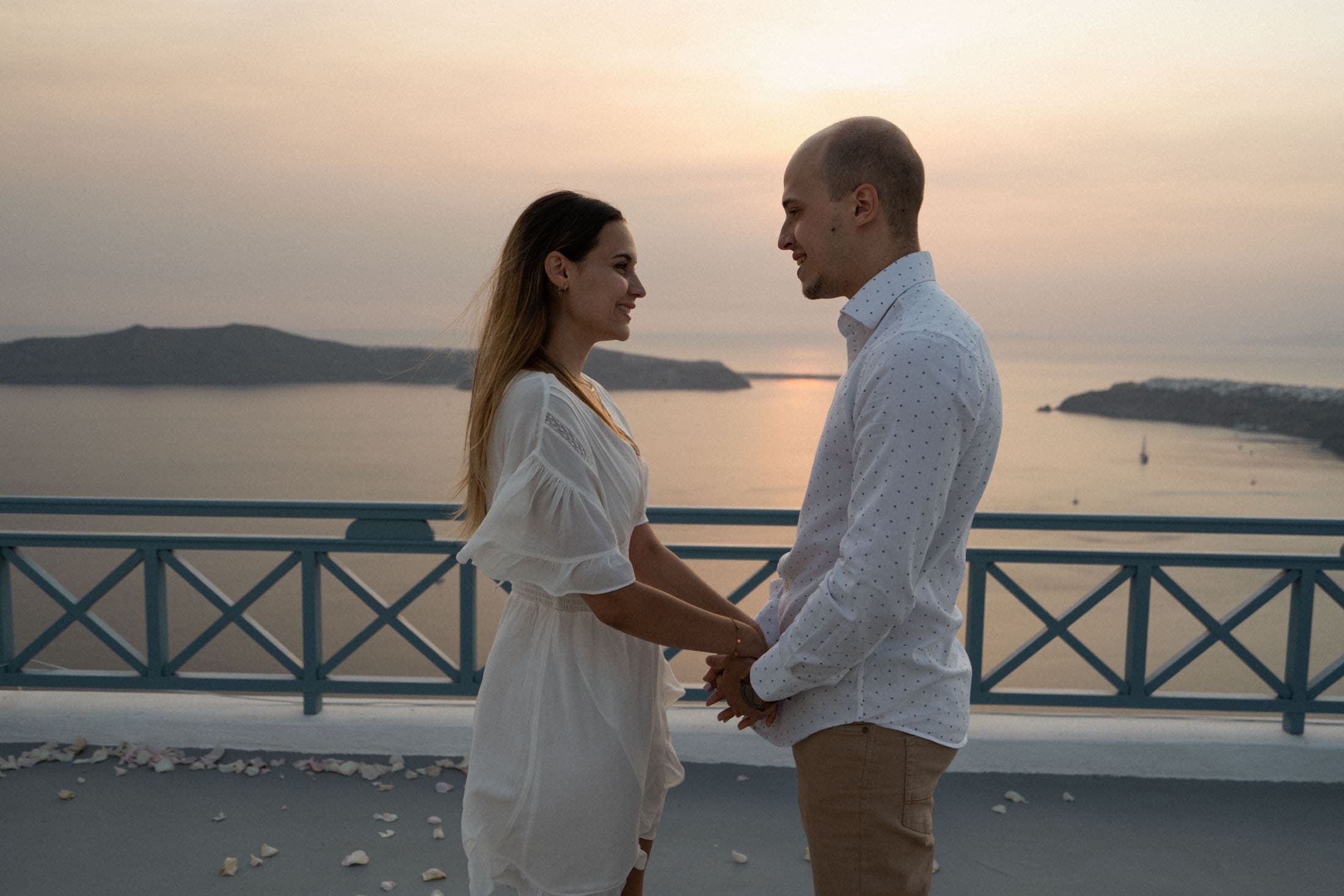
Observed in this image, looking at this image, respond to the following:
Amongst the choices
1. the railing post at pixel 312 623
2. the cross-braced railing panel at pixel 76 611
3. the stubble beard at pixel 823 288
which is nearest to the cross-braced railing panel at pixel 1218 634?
the stubble beard at pixel 823 288

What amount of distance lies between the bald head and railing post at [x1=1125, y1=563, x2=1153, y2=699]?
255 centimetres

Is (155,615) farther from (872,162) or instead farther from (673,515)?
(872,162)

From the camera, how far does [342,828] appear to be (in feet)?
10.0

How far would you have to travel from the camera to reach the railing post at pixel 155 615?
359cm

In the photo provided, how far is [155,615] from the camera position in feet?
11.9

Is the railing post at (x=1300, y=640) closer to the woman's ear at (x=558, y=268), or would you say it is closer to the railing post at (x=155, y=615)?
the woman's ear at (x=558, y=268)

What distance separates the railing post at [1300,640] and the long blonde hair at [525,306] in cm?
308

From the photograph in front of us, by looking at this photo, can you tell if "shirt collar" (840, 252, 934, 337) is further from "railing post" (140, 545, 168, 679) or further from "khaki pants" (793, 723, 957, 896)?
"railing post" (140, 545, 168, 679)

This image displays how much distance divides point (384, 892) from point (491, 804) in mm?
1278

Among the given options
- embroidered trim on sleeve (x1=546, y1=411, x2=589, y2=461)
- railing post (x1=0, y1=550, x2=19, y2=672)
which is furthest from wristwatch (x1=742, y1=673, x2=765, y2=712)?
railing post (x1=0, y1=550, x2=19, y2=672)

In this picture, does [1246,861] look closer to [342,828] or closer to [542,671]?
[542,671]

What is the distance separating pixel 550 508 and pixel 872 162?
782 mm

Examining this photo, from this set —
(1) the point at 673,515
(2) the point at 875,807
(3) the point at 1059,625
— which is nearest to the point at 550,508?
(2) the point at 875,807

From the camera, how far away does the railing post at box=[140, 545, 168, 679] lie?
3.59 metres
